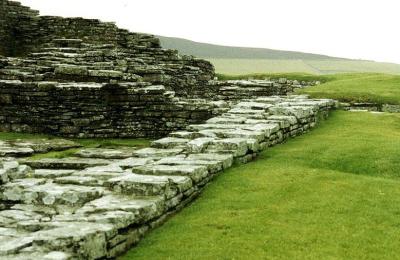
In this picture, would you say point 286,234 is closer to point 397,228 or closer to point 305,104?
point 397,228

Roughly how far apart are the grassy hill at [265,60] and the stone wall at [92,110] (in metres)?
115

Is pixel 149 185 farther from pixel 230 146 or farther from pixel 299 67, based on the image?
pixel 299 67

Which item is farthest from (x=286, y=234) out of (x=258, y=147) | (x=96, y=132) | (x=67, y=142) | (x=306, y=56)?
(x=306, y=56)

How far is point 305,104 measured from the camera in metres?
19.9

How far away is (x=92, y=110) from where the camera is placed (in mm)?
18672

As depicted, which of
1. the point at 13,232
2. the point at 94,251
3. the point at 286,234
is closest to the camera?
the point at 94,251

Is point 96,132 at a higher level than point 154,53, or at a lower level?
lower

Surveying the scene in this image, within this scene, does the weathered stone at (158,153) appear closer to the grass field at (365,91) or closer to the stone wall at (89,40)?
the stone wall at (89,40)

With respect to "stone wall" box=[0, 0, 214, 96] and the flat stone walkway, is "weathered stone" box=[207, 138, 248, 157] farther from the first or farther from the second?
"stone wall" box=[0, 0, 214, 96]

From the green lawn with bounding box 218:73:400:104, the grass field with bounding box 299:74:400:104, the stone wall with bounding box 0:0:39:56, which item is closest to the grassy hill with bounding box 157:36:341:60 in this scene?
the stone wall with bounding box 0:0:39:56

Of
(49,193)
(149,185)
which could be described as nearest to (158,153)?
(149,185)

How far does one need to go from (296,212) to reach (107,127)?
10.2 meters

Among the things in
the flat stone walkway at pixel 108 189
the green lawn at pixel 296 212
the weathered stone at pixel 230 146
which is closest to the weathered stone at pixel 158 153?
the flat stone walkway at pixel 108 189

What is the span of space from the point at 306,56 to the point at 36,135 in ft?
566
